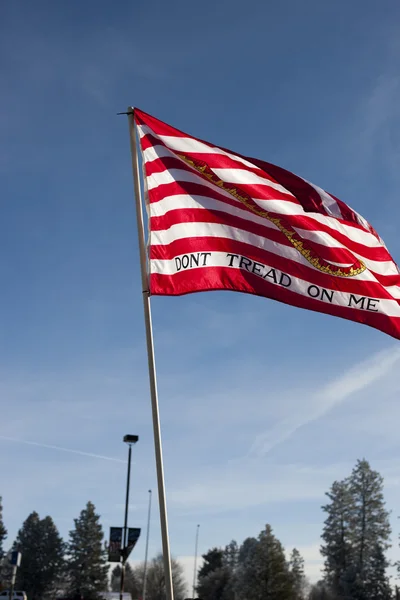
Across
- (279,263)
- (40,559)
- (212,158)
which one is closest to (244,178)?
(212,158)

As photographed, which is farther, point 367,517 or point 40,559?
point 40,559

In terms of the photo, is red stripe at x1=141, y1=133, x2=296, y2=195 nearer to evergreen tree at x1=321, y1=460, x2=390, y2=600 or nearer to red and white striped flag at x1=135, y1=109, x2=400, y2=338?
red and white striped flag at x1=135, y1=109, x2=400, y2=338

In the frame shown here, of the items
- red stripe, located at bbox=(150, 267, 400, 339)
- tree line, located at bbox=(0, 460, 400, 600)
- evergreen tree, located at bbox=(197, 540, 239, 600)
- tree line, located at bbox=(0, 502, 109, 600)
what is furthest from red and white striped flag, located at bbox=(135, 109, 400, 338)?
evergreen tree, located at bbox=(197, 540, 239, 600)

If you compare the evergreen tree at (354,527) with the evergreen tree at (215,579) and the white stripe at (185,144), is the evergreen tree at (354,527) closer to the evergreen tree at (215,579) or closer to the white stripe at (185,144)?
the evergreen tree at (215,579)

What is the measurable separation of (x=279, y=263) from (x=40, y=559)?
103m

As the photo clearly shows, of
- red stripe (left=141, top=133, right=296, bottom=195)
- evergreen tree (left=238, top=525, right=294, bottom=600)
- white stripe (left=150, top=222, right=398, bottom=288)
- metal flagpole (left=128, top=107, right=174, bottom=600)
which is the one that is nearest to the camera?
metal flagpole (left=128, top=107, right=174, bottom=600)

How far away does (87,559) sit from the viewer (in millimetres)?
93125

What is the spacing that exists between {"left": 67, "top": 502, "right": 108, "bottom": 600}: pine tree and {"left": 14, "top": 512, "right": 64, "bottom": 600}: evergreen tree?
440 cm

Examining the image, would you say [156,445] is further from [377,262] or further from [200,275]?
[377,262]

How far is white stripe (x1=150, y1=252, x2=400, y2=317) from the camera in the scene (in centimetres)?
857

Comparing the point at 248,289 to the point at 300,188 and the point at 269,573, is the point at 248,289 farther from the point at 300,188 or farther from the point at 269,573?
the point at 269,573

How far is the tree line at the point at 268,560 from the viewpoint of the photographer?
2842 inches

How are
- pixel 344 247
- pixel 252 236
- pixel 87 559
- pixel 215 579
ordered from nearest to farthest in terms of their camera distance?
pixel 252 236 < pixel 344 247 < pixel 87 559 < pixel 215 579

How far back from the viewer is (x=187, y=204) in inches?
369
